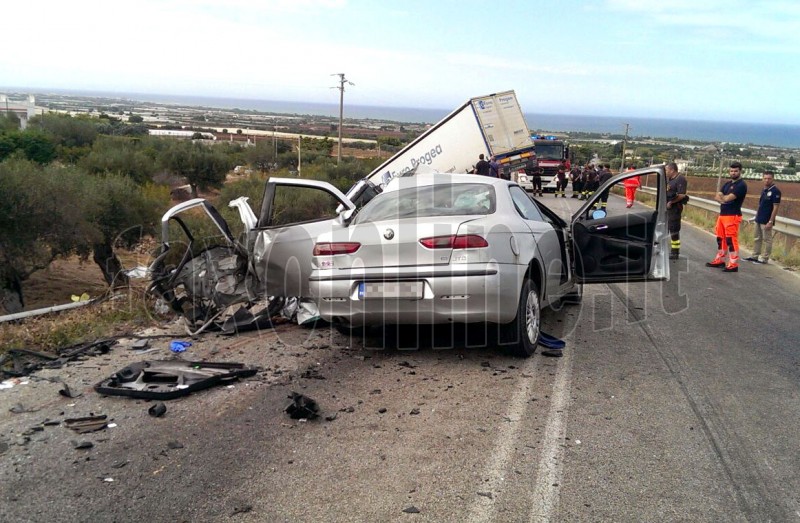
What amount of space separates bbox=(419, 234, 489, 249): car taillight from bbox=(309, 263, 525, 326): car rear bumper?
0.55ft

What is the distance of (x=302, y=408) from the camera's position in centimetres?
475

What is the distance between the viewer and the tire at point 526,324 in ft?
19.7

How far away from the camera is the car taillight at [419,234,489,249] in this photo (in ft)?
18.7

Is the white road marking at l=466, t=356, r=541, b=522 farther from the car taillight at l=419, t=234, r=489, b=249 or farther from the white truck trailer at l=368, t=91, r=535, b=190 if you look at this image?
the white truck trailer at l=368, t=91, r=535, b=190

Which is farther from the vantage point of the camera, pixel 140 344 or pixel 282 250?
pixel 282 250

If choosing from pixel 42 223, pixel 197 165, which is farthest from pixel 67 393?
pixel 197 165

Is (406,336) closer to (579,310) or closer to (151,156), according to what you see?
(579,310)

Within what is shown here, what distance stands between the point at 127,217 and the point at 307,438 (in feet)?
49.7

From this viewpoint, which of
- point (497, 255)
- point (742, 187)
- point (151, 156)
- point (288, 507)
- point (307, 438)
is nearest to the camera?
point (288, 507)

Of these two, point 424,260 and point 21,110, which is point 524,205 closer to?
Result: point 424,260

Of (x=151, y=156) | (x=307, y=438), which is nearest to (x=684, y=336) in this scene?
(x=307, y=438)

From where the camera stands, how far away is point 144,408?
191 inches

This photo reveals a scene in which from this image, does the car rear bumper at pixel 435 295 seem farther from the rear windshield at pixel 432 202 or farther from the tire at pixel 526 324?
the rear windshield at pixel 432 202

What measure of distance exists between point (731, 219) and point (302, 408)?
10023 millimetres
